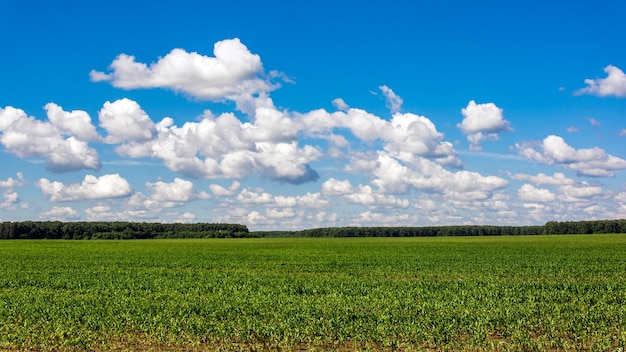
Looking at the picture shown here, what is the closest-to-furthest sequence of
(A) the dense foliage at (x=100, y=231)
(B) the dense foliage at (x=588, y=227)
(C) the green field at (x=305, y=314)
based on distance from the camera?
(C) the green field at (x=305, y=314)
(A) the dense foliage at (x=100, y=231)
(B) the dense foliage at (x=588, y=227)

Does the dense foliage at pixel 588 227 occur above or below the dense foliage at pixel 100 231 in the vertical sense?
above

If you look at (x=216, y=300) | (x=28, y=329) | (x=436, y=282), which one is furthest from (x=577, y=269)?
(x=28, y=329)

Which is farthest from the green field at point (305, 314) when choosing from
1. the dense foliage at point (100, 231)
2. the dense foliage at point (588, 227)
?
the dense foliage at point (588, 227)

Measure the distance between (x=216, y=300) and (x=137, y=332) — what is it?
623 cm

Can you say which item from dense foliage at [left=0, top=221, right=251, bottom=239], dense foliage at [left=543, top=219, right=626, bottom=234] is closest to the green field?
dense foliage at [left=0, top=221, right=251, bottom=239]

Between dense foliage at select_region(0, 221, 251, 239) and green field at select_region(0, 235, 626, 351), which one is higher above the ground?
dense foliage at select_region(0, 221, 251, 239)

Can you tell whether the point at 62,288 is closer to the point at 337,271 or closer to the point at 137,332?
the point at 137,332

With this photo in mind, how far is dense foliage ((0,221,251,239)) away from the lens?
16412cm

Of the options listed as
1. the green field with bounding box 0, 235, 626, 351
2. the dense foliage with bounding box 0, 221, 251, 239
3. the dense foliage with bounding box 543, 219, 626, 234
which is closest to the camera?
the green field with bounding box 0, 235, 626, 351

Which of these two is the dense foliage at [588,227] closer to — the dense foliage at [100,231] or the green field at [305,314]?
the dense foliage at [100,231]

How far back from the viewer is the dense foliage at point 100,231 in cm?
16412

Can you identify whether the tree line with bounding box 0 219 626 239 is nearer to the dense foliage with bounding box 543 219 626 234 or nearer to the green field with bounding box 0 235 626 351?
the dense foliage with bounding box 543 219 626 234

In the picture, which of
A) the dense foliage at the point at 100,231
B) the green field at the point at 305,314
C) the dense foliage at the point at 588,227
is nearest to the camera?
the green field at the point at 305,314

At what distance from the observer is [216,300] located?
80.2 feet
